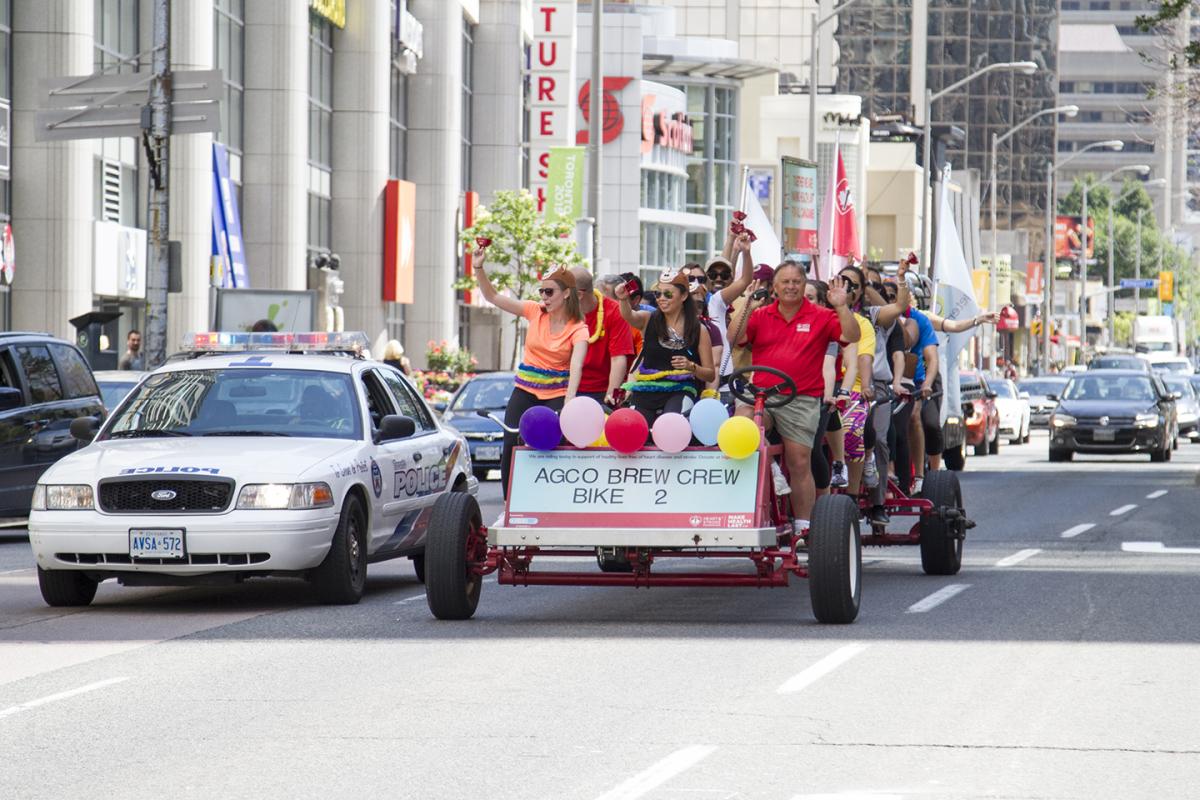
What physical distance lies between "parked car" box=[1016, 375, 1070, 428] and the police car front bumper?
4602 cm

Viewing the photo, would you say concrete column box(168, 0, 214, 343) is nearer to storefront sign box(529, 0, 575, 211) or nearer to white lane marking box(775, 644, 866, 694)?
storefront sign box(529, 0, 575, 211)

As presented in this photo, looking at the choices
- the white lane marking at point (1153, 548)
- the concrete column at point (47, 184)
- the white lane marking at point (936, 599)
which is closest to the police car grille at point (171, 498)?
the white lane marking at point (936, 599)

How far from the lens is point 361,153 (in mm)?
51438

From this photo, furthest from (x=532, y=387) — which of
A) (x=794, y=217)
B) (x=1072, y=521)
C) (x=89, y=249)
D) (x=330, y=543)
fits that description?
(x=794, y=217)

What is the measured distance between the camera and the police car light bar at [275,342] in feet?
51.3

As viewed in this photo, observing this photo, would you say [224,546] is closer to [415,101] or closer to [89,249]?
[89,249]

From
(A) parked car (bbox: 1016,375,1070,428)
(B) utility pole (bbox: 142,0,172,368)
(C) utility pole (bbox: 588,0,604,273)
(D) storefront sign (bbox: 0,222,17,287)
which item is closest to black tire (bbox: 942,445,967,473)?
(C) utility pole (bbox: 588,0,604,273)

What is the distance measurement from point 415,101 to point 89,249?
24326 mm

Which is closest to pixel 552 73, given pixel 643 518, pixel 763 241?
pixel 763 241

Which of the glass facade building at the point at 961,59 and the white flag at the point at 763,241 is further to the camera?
the glass facade building at the point at 961,59

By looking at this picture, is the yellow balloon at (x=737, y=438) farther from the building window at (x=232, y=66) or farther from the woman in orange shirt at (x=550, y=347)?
the building window at (x=232, y=66)

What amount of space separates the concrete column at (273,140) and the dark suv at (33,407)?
24935mm

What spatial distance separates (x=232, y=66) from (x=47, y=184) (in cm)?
1126

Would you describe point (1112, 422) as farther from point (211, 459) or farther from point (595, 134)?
point (211, 459)
